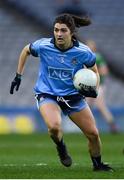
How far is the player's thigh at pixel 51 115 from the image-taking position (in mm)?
9582

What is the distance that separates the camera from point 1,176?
8.95m

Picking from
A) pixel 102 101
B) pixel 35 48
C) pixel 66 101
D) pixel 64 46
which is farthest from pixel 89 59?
pixel 102 101

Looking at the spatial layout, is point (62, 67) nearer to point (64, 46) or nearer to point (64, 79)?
point (64, 79)

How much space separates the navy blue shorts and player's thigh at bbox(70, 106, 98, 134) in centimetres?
7

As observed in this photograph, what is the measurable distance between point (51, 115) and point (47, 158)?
136 inches

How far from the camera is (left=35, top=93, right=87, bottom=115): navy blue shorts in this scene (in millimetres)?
9773

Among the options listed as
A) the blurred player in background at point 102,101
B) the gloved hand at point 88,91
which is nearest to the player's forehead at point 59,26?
the gloved hand at point 88,91

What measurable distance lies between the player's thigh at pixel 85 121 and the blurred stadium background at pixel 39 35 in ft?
41.9

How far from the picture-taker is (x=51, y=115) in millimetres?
9594

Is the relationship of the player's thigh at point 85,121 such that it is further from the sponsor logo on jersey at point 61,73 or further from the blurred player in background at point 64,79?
the sponsor logo on jersey at point 61,73

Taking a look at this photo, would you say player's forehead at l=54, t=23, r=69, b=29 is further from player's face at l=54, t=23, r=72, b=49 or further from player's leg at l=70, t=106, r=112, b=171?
player's leg at l=70, t=106, r=112, b=171

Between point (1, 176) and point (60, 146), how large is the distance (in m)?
1.38

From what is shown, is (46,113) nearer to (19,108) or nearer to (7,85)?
(19,108)

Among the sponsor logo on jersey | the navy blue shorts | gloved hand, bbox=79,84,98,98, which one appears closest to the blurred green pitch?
the navy blue shorts
